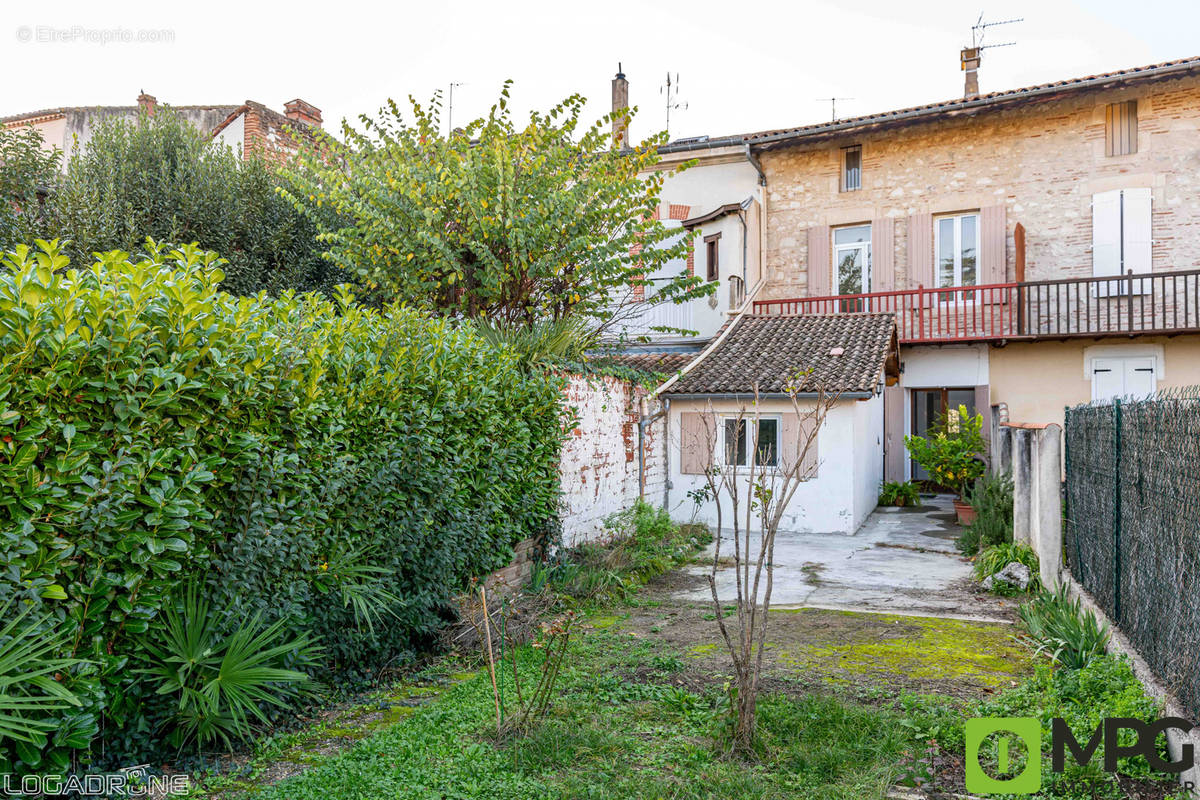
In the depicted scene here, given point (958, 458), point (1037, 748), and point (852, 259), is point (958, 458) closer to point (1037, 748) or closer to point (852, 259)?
point (852, 259)

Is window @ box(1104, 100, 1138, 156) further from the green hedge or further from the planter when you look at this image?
the green hedge

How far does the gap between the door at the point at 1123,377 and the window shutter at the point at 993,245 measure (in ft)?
8.12

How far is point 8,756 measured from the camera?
2889 mm

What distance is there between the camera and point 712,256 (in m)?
17.0

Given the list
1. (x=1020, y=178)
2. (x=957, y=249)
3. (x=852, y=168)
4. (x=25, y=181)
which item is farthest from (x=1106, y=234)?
(x=25, y=181)

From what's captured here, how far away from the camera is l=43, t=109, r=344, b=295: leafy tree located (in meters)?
10.8

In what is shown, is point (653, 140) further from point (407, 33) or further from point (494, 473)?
point (494, 473)

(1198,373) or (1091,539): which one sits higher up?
(1198,373)

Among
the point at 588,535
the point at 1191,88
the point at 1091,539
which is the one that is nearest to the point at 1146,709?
the point at 1091,539

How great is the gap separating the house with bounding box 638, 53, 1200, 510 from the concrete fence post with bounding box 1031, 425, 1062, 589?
678 centimetres

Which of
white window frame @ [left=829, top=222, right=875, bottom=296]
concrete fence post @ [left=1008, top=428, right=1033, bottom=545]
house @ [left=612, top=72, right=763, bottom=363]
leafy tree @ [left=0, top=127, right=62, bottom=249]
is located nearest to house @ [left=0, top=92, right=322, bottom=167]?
leafy tree @ [left=0, top=127, right=62, bottom=249]

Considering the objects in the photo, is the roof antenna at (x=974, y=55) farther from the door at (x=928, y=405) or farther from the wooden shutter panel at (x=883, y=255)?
the door at (x=928, y=405)

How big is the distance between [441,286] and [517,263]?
3.54 ft

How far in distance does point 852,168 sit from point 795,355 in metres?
6.39
